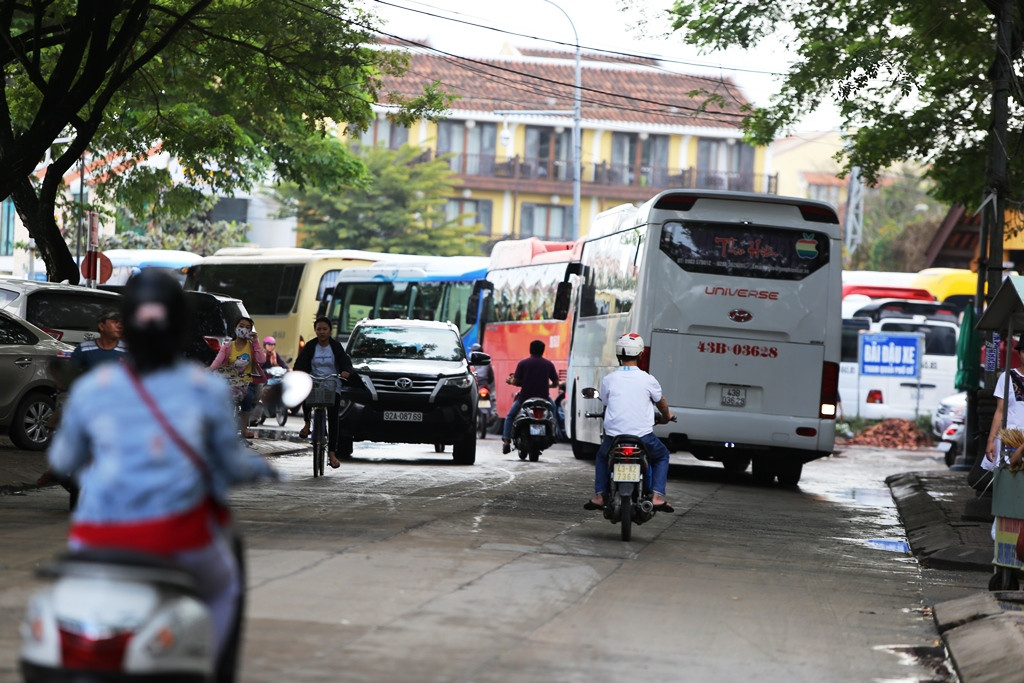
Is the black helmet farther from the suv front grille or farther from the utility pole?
the suv front grille

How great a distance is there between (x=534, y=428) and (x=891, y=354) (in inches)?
573

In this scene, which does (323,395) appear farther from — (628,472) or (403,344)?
(628,472)

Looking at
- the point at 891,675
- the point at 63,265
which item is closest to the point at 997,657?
the point at 891,675

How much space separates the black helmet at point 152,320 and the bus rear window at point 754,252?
15645 mm

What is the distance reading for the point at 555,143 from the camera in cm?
7675

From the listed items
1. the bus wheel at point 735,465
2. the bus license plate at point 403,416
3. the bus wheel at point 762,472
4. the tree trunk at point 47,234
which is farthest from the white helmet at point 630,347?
the tree trunk at point 47,234

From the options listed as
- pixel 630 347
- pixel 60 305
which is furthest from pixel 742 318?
pixel 60 305

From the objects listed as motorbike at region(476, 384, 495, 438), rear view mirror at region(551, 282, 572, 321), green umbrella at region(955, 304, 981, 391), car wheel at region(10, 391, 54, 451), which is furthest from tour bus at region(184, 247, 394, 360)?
car wheel at region(10, 391, 54, 451)

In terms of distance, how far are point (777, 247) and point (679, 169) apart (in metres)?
58.9

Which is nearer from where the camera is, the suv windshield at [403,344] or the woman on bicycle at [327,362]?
the woman on bicycle at [327,362]

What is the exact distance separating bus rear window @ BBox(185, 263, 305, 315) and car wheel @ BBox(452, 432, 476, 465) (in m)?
20.2

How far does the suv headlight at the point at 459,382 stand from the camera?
71.6ft

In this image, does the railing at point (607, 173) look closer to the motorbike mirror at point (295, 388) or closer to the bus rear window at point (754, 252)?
the bus rear window at point (754, 252)

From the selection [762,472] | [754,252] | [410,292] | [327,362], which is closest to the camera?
[327,362]
